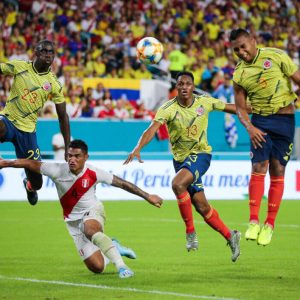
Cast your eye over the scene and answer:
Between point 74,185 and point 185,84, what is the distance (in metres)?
1.95

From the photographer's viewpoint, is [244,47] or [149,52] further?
[149,52]

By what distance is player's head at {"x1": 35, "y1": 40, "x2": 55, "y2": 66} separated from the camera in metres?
11.8

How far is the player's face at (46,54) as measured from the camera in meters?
11.9

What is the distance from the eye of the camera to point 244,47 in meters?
10.4

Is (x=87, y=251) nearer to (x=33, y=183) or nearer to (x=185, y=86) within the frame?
(x=185, y=86)

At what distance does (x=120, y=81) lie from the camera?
955 inches

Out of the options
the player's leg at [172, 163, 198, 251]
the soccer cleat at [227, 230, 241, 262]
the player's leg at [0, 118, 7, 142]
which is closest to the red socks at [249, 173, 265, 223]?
the soccer cleat at [227, 230, 241, 262]

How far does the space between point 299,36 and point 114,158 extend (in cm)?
1048

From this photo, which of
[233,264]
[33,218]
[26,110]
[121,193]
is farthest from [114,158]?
[233,264]

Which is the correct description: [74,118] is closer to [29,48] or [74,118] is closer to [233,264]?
[29,48]

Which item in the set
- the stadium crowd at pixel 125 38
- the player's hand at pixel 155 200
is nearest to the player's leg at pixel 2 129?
the player's hand at pixel 155 200

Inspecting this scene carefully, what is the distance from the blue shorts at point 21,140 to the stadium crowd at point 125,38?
8678 mm

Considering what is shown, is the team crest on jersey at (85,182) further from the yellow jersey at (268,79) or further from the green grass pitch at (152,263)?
the yellow jersey at (268,79)

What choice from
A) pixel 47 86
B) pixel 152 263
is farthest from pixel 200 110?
pixel 47 86
